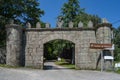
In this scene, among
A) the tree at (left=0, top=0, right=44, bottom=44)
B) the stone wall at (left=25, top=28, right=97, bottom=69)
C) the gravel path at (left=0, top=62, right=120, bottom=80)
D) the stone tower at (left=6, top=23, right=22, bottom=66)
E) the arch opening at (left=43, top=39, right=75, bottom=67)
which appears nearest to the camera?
the gravel path at (left=0, top=62, right=120, bottom=80)

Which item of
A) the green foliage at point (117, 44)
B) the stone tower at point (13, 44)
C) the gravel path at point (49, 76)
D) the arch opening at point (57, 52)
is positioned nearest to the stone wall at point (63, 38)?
the stone tower at point (13, 44)

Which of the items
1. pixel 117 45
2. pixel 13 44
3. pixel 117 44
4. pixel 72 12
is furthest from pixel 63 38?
pixel 117 44

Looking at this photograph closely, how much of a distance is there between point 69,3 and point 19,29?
948 inches

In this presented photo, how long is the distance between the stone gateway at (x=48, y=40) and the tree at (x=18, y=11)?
181 inches

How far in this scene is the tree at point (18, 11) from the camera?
1041 inches

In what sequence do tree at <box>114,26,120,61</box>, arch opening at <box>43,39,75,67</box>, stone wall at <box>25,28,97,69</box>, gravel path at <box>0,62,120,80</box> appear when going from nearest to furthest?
gravel path at <box>0,62,120,80</box>
stone wall at <box>25,28,97,69</box>
tree at <box>114,26,120,61</box>
arch opening at <box>43,39,75,67</box>

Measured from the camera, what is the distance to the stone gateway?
21.3 metres

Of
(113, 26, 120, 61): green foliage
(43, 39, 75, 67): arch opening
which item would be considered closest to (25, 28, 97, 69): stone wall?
(43, 39, 75, 67): arch opening

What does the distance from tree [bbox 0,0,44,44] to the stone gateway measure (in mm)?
4600

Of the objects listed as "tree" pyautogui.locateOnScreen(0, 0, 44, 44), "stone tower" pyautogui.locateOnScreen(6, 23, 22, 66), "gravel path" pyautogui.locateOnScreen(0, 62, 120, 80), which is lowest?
"gravel path" pyautogui.locateOnScreen(0, 62, 120, 80)

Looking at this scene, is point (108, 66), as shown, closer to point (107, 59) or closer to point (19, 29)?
point (107, 59)

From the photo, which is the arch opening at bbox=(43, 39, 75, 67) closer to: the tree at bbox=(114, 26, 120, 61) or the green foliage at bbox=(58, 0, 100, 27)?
the green foliage at bbox=(58, 0, 100, 27)

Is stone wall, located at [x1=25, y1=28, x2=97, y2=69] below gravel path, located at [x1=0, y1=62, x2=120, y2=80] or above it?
above

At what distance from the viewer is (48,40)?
21.7m
